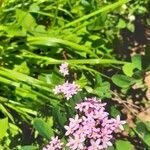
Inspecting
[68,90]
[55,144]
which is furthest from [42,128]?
[68,90]

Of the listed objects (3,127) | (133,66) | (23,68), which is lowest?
(3,127)

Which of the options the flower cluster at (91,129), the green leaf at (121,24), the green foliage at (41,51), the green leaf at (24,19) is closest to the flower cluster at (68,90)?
the flower cluster at (91,129)

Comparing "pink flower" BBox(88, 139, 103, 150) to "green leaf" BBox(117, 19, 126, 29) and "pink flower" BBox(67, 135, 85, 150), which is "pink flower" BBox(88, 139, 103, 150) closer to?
"pink flower" BBox(67, 135, 85, 150)

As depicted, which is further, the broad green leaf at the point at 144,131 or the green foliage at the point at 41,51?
the green foliage at the point at 41,51

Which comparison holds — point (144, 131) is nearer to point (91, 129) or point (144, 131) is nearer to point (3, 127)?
point (91, 129)

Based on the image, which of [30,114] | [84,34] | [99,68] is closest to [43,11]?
[84,34]

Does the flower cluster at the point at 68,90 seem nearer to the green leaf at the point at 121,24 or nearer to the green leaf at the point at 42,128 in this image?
the green leaf at the point at 42,128

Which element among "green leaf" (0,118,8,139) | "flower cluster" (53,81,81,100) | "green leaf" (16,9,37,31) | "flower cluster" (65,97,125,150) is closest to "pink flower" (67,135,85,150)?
"flower cluster" (65,97,125,150)

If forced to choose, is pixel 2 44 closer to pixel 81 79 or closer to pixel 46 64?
pixel 46 64
